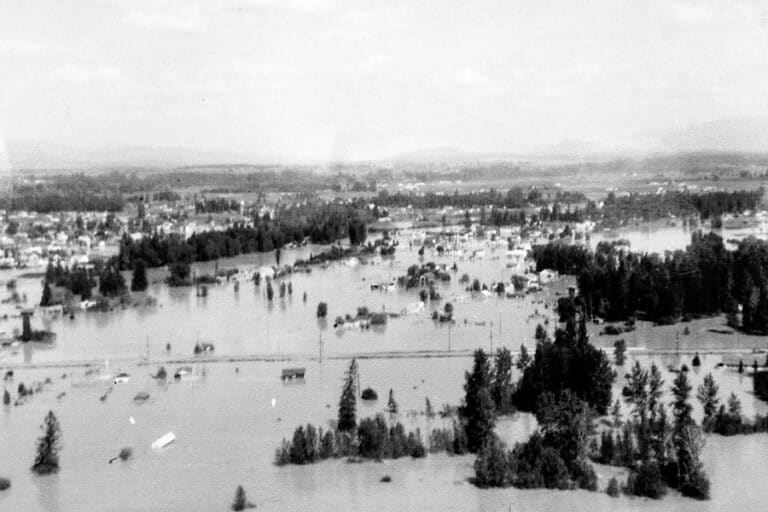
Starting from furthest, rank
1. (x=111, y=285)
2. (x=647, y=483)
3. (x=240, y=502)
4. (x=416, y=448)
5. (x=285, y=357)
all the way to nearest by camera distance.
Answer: (x=111, y=285) → (x=285, y=357) → (x=416, y=448) → (x=647, y=483) → (x=240, y=502)

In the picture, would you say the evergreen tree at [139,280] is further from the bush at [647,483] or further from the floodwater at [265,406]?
the bush at [647,483]

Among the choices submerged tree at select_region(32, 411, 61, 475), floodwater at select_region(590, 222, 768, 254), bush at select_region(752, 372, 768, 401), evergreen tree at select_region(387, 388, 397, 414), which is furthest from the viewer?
floodwater at select_region(590, 222, 768, 254)

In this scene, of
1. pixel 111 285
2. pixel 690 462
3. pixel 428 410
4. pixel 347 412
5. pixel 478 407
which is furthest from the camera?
pixel 111 285

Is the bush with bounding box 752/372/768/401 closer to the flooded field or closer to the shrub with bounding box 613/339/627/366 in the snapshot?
the flooded field

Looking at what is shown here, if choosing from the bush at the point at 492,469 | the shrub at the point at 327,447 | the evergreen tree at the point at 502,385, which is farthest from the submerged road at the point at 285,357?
the bush at the point at 492,469

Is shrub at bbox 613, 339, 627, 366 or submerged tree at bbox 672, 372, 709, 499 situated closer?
submerged tree at bbox 672, 372, 709, 499

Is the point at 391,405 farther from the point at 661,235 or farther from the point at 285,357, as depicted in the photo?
the point at 661,235

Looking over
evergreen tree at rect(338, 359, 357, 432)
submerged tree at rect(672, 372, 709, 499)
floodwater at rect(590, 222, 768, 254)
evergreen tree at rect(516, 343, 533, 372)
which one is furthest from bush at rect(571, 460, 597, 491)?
floodwater at rect(590, 222, 768, 254)

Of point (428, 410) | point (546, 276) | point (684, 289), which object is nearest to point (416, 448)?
point (428, 410)
